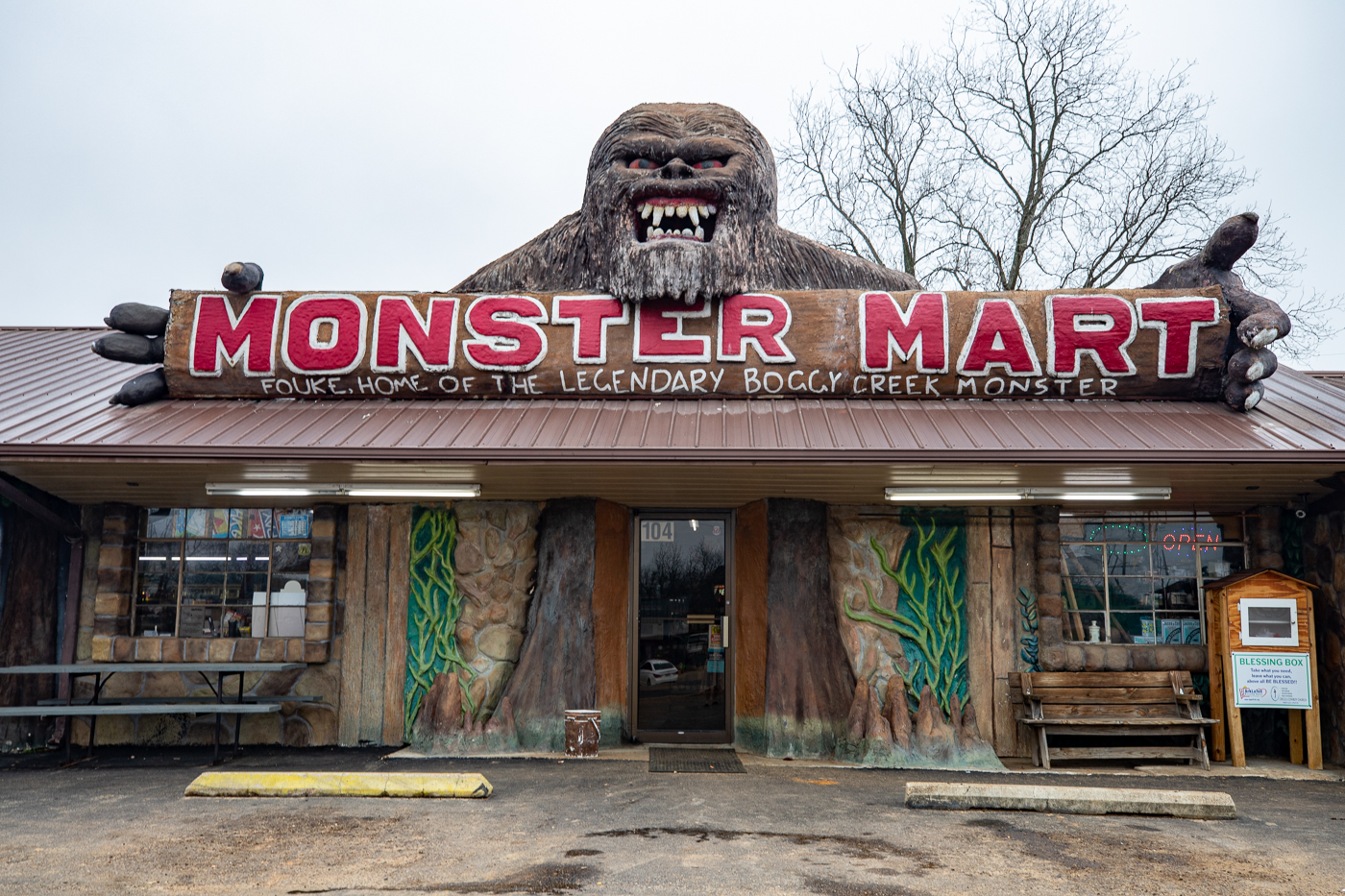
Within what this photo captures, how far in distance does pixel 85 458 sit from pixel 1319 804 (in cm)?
903

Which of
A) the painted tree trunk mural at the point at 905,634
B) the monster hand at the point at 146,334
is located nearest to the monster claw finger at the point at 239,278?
the monster hand at the point at 146,334

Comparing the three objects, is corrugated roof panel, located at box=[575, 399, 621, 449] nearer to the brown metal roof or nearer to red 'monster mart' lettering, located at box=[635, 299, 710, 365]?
the brown metal roof

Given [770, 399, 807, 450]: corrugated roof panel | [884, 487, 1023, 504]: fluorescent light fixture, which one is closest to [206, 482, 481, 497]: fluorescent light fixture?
[770, 399, 807, 450]: corrugated roof panel

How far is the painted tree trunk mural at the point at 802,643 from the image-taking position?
7.91 m

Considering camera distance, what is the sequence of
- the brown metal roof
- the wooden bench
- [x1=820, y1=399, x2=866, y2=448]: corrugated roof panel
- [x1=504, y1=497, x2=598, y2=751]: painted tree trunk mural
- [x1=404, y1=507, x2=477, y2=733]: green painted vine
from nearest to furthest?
the brown metal roof < [x1=820, y1=399, x2=866, y2=448]: corrugated roof panel < the wooden bench < [x1=504, y1=497, x2=598, y2=751]: painted tree trunk mural < [x1=404, y1=507, x2=477, y2=733]: green painted vine

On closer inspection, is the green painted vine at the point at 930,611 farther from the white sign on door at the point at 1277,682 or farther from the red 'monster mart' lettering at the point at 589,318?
the red 'monster mart' lettering at the point at 589,318

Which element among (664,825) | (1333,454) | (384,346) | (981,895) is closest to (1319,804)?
(1333,454)

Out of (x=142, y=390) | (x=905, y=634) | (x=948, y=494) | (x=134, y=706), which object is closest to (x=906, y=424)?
(x=948, y=494)

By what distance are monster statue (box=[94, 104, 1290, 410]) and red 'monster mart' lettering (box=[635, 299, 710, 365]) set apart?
125 millimetres

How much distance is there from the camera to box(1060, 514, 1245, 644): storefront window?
845 cm

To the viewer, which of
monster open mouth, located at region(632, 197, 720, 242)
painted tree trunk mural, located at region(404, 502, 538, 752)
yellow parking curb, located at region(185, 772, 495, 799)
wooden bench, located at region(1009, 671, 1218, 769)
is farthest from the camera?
painted tree trunk mural, located at region(404, 502, 538, 752)

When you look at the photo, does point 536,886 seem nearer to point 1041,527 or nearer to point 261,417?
point 261,417

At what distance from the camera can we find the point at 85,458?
6.77 meters

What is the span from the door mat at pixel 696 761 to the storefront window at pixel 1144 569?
3.32 metres
